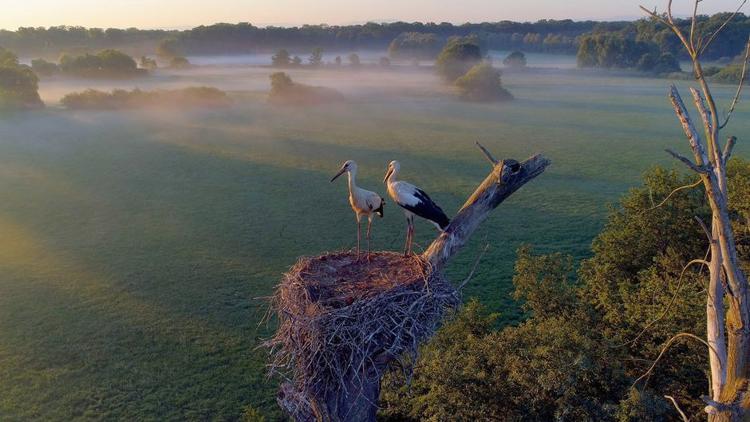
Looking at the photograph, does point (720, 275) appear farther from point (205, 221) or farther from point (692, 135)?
point (205, 221)

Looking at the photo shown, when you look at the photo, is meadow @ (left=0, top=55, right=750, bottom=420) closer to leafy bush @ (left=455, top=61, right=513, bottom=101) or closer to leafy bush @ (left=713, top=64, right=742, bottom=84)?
leafy bush @ (left=455, top=61, right=513, bottom=101)

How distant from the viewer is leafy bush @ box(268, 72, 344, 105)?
78125 mm

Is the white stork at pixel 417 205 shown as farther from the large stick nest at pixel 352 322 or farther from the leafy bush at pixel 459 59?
the leafy bush at pixel 459 59

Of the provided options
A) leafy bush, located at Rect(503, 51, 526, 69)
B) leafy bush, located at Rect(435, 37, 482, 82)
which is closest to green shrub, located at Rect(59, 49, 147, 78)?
leafy bush, located at Rect(435, 37, 482, 82)

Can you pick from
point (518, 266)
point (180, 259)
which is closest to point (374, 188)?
point (180, 259)

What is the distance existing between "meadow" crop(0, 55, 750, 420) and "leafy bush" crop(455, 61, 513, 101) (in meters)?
13.6

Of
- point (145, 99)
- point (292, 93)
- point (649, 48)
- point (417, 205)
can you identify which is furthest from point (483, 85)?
point (417, 205)

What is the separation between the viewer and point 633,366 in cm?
1064

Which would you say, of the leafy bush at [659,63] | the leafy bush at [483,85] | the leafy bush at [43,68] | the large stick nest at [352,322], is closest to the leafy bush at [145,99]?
the leafy bush at [43,68]

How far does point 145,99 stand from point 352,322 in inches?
2901

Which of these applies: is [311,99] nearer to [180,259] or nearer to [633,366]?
[180,259]

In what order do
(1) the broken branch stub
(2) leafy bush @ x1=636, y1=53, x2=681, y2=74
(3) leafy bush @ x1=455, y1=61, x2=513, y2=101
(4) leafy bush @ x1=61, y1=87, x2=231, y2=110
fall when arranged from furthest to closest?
1. (2) leafy bush @ x1=636, y1=53, x2=681, y2=74
2. (3) leafy bush @ x1=455, y1=61, x2=513, y2=101
3. (4) leafy bush @ x1=61, y1=87, x2=231, y2=110
4. (1) the broken branch stub

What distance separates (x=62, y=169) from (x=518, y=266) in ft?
121

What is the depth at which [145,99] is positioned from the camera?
72875 millimetres
